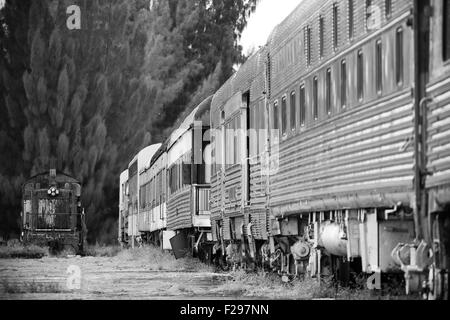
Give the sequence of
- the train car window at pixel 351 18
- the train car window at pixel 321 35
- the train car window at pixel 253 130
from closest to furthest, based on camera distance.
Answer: the train car window at pixel 351 18
the train car window at pixel 321 35
the train car window at pixel 253 130

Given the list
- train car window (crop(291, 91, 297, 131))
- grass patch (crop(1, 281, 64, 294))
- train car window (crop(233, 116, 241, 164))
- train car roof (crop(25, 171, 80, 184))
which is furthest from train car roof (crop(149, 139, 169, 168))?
train car window (crop(291, 91, 297, 131))

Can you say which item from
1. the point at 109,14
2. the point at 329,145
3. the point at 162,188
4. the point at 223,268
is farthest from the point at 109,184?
the point at 329,145

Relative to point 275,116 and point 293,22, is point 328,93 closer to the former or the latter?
point 293,22

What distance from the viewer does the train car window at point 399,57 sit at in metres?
11.5

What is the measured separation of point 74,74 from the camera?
4484cm

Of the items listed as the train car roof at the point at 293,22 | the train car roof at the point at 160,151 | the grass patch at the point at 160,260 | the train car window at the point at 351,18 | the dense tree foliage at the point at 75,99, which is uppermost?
the dense tree foliage at the point at 75,99

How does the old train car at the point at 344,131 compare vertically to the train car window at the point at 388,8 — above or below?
below

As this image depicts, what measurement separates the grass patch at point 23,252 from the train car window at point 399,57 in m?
28.6

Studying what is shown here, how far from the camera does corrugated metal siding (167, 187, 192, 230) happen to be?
92.0 ft

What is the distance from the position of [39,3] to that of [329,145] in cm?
3278

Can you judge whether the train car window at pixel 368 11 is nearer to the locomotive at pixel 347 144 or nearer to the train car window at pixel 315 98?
the locomotive at pixel 347 144

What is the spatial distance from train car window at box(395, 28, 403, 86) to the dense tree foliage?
32.0 metres

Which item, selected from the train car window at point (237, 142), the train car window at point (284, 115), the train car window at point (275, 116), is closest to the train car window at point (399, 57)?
→ the train car window at point (284, 115)

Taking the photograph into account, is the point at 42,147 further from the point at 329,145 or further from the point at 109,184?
the point at 329,145
